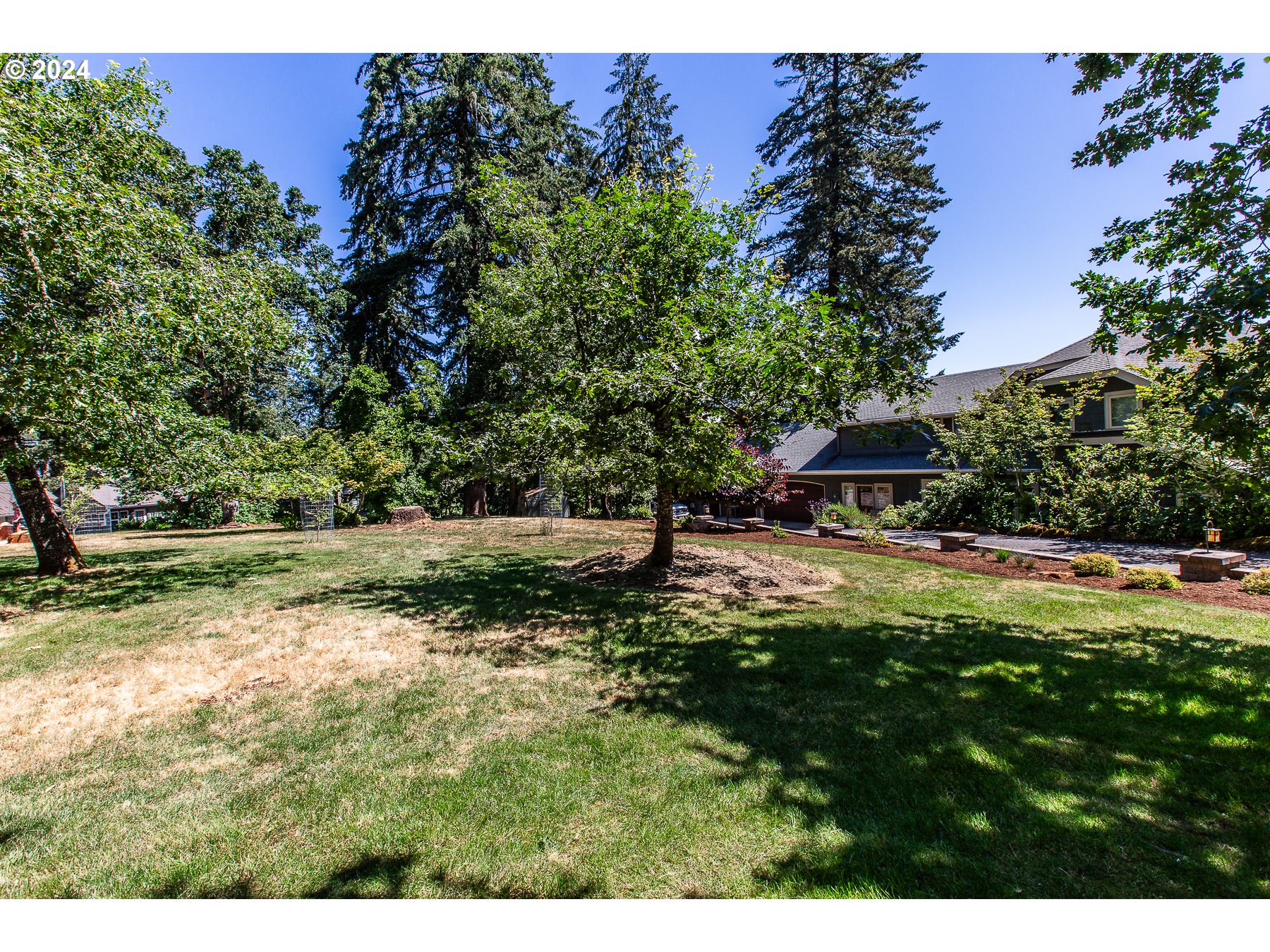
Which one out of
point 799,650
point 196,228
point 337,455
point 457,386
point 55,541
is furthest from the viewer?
point 457,386

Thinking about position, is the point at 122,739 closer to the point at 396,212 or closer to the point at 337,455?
the point at 337,455

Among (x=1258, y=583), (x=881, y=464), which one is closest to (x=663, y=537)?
(x=1258, y=583)

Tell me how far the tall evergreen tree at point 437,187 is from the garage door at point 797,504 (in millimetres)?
14722

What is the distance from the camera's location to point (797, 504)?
84.6 ft

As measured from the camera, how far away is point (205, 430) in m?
10.2

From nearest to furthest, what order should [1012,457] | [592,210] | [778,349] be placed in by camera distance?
1. [778,349]
2. [592,210]
3. [1012,457]

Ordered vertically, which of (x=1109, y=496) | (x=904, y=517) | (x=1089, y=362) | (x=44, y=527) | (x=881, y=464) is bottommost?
(x=904, y=517)

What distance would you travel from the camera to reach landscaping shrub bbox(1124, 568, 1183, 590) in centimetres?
893

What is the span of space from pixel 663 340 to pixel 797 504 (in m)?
20.1

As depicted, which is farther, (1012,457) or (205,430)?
(1012,457)

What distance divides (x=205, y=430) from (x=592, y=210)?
330 inches

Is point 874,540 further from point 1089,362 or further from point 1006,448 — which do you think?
point 1089,362

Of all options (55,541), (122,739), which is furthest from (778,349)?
(55,541)

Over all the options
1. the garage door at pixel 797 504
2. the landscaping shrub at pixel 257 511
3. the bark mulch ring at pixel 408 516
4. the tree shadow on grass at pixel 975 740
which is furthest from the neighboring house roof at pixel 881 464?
the landscaping shrub at pixel 257 511
